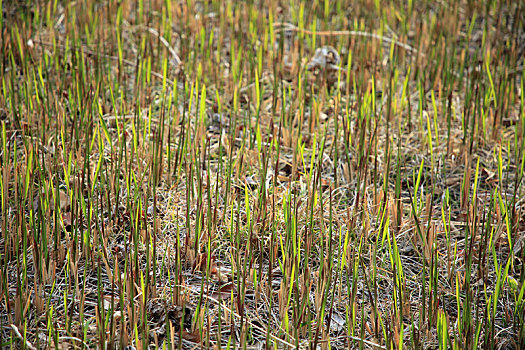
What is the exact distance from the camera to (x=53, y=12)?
12.1 ft

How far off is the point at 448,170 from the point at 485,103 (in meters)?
0.48

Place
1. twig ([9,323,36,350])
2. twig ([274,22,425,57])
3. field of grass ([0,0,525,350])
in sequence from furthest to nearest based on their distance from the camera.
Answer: twig ([274,22,425,57])
field of grass ([0,0,525,350])
twig ([9,323,36,350])

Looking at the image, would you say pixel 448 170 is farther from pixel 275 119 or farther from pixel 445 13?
pixel 445 13

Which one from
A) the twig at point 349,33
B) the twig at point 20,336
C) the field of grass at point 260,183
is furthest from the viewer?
A: the twig at point 349,33

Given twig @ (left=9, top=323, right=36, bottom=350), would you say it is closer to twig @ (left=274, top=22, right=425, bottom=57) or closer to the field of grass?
the field of grass

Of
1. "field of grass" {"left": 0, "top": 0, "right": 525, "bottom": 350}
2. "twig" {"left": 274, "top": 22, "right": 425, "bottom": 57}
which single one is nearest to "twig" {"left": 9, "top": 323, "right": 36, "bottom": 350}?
"field of grass" {"left": 0, "top": 0, "right": 525, "bottom": 350}

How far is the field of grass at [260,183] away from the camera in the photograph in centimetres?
167

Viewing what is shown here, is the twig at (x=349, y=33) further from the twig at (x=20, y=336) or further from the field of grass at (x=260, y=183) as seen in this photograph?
the twig at (x=20, y=336)

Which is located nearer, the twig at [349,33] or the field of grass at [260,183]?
the field of grass at [260,183]

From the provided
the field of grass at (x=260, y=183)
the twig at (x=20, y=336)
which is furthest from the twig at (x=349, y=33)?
the twig at (x=20, y=336)

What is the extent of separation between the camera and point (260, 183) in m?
2.36

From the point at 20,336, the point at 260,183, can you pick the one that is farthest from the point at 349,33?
the point at 20,336

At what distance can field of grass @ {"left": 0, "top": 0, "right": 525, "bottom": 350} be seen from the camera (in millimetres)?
1670

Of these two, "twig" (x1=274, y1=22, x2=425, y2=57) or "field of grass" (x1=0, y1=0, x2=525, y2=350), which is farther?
"twig" (x1=274, y1=22, x2=425, y2=57)
